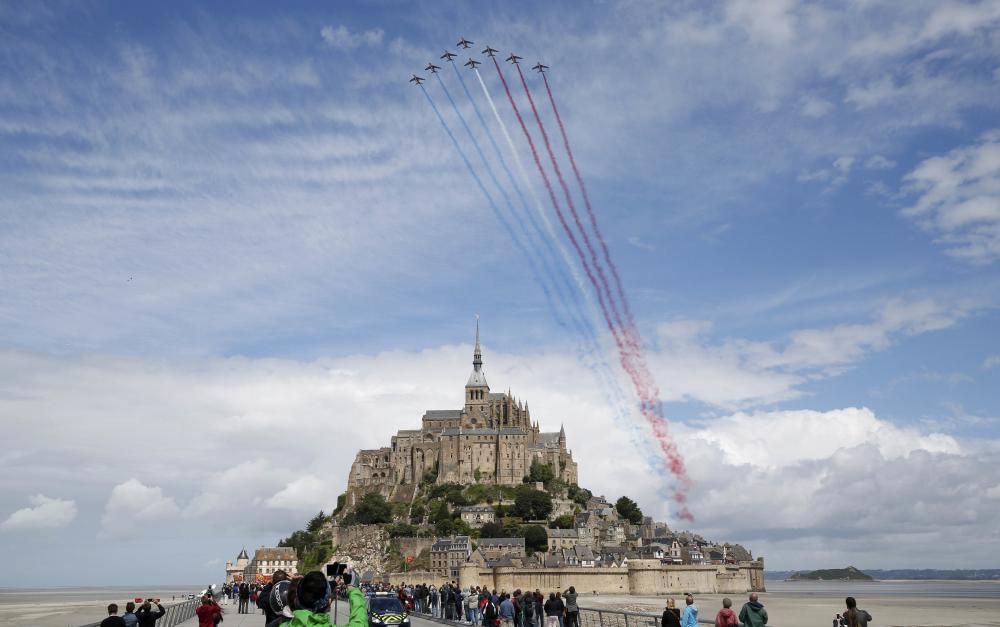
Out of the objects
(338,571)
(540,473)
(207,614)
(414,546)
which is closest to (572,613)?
(207,614)

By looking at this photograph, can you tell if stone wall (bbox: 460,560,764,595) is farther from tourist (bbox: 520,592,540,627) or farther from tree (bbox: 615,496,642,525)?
tourist (bbox: 520,592,540,627)

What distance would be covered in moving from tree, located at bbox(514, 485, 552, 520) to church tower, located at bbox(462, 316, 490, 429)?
71.6 feet

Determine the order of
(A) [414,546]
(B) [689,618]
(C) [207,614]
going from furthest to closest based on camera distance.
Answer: (A) [414,546] → (C) [207,614] → (B) [689,618]

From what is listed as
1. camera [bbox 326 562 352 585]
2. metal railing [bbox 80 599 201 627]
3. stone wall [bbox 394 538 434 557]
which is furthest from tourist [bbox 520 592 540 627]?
stone wall [bbox 394 538 434 557]

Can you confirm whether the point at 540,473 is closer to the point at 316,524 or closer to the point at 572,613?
the point at 316,524

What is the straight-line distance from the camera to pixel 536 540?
4584 inches

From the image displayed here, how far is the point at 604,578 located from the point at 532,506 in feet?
86.1

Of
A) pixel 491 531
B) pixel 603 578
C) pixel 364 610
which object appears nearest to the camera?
pixel 364 610

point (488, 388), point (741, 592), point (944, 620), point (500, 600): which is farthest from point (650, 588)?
point (500, 600)

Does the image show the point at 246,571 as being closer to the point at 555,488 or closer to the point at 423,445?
the point at 423,445

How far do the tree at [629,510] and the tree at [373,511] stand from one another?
38.1m

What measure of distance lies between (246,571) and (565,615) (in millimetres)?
115229

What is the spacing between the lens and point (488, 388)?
514 ft

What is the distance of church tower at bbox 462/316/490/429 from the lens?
149050 mm
